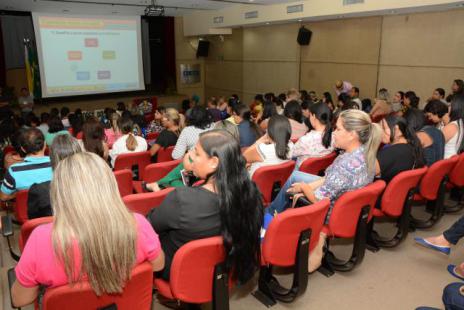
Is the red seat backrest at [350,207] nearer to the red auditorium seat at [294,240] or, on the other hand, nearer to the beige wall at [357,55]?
the red auditorium seat at [294,240]

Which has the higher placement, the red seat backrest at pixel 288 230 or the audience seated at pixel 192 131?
the audience seated at pixel 192 131

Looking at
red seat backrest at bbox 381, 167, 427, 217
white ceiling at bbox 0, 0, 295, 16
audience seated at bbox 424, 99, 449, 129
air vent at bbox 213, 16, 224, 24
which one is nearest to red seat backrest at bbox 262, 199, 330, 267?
red seat backrest at bbox 381, 167, 427, 217

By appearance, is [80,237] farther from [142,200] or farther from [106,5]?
[106,5]

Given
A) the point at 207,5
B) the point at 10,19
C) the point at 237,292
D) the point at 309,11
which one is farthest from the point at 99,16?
the point at 237,292

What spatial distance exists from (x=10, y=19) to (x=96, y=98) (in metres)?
2.89

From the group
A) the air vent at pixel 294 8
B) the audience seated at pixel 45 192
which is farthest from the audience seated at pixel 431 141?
the air vent at pixel 294 8

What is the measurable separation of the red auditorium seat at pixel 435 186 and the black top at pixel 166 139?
279 cm

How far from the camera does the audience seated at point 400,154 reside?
313 centimetres

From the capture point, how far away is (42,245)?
1.37 metres

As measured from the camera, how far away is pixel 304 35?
9266 millimetres

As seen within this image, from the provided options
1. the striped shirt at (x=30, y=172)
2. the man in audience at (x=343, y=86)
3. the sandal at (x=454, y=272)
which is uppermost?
the man in audience at (x=343, y=86)

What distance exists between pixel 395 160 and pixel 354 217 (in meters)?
0.83

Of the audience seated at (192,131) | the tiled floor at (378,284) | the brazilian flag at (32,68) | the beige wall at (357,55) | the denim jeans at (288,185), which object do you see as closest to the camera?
the tiled floor at (378,284)

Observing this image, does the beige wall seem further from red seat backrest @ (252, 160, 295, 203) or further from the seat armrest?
the seat armrest
